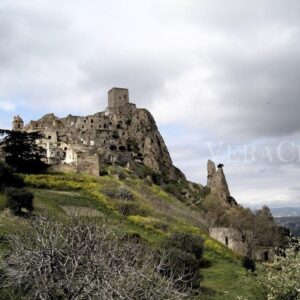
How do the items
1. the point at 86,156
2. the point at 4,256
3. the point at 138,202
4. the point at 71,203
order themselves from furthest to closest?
1. the point at 86,156
2. the point at 138,202
3. the point at 71,203
4. the point at 4,256

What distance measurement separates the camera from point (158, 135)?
124312mm

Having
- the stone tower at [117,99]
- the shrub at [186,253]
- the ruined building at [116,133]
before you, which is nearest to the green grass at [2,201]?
the shrub at [186,253]

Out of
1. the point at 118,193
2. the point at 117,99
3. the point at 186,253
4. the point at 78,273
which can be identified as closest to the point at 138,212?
the point at 118,193

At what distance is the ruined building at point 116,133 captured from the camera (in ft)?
331

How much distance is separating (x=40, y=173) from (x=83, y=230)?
46.0m

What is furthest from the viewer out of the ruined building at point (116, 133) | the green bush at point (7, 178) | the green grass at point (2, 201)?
the ruined building at point (116, 133)

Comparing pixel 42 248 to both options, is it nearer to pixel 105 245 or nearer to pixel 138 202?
pixel 105 245

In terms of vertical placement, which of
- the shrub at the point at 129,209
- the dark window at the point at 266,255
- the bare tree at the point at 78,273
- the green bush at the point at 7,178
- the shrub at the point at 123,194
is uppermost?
the green bush at the point at 7,178

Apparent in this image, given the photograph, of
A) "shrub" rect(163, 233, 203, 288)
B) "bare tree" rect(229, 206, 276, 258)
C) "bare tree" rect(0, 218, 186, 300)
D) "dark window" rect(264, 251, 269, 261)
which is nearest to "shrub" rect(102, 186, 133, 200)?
"bare tree" rect(229, 206, 276, 258)

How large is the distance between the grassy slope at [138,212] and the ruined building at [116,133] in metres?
29.8

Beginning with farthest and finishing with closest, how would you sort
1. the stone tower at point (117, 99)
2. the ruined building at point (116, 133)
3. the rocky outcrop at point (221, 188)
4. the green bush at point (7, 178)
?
the stone tower at point (117, 99) → the ruined building at point (116, 133) → the rocky outcrop at point (221, 188) → the green bush at point (7, 178)

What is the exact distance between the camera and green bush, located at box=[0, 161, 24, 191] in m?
51.5

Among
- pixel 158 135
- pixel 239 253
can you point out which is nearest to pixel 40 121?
pixel 158 135

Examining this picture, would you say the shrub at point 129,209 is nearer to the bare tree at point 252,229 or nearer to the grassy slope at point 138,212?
the grassy slope at point 138,212
